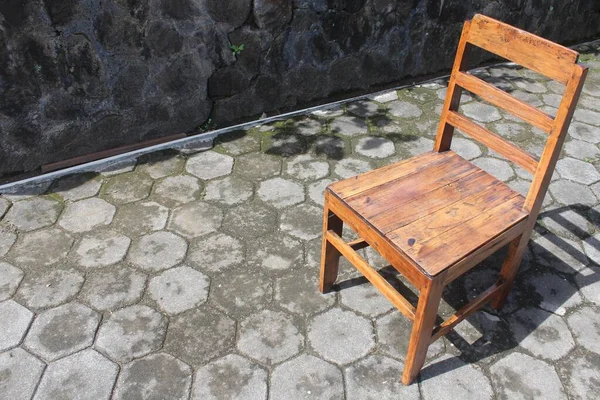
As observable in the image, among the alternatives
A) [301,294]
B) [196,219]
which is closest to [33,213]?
[196,219]

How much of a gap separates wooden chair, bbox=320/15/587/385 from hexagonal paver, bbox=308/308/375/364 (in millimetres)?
218

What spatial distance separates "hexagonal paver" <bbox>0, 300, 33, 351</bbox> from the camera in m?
2.29

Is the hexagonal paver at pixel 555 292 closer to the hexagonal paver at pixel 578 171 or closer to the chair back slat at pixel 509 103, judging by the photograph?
the chair back slat at pixel 509 103

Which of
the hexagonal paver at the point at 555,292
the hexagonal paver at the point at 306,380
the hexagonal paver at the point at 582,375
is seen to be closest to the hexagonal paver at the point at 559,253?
the hexagonal paver at the point at 555,292

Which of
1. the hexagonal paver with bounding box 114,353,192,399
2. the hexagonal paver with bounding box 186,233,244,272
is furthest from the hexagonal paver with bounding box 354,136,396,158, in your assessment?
the hexagonal paver with bounding box 114,353,192,399

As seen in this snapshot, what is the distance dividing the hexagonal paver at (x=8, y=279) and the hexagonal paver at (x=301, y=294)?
1.37m

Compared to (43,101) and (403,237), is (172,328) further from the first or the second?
(43,101)

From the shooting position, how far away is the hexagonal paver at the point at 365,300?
97.3 inches

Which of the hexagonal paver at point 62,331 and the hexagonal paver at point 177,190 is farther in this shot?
the hexagonal paver at point 177,190

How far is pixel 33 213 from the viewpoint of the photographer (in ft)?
9.94

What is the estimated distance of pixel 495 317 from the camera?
8.04ft

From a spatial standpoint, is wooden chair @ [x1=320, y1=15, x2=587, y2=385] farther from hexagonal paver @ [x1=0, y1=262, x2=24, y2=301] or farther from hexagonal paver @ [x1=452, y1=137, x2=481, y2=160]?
hexagonal paver @ [x1=0, y1=262, x2=24, y2=301]

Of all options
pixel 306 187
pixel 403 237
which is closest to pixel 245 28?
pixel 306 187

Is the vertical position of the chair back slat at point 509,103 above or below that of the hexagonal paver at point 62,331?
above
